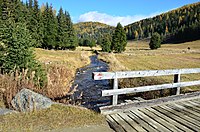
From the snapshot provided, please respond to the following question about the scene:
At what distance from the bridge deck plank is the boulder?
2012 millimetres

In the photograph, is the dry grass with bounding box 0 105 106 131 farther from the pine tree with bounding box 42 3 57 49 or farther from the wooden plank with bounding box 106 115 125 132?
the pine tree with bounding box 42 3 57 49

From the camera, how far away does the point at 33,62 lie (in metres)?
10.4

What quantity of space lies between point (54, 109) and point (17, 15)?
149 ft

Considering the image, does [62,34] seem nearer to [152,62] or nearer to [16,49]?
[152,62]

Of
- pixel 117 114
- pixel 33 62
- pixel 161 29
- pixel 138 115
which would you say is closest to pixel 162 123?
pixel 138 115

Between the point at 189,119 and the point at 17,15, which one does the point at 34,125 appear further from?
the point at 17,15

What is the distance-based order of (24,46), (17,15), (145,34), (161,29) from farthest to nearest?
1. (145,34)
2. (161,29)
3. (17,15)
4. (24,46)

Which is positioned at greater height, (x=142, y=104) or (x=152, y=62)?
(x=142, y=104)

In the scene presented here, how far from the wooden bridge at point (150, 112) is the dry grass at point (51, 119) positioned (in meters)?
0.54

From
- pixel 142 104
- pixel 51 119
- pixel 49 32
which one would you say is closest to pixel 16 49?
pixel 51 119

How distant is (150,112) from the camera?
6688mm

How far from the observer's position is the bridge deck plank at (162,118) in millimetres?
5527

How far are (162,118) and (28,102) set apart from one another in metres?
3.86

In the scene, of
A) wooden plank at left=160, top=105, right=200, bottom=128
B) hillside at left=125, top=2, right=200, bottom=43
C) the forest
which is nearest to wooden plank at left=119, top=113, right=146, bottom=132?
wooden plank at left=160, top=105, right=200, bottom=128
